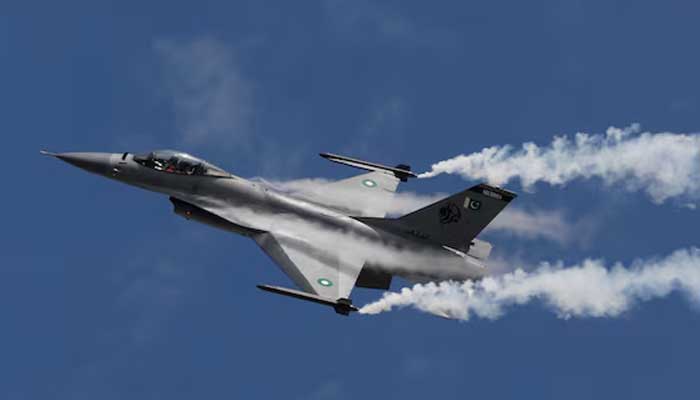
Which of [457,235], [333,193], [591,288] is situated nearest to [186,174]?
[333,193]

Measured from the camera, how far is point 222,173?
42562 millimetres

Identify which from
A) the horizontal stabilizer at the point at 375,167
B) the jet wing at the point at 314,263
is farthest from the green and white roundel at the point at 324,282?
the horizontal stabilizer at the point at 375,167

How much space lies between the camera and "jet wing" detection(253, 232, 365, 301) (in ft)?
130

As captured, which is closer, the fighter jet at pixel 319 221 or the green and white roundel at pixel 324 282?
the green and white roundel at pixel 324 282

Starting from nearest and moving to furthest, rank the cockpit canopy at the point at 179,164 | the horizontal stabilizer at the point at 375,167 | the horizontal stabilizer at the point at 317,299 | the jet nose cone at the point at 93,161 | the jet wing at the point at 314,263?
the horizontal stabilizer at the point at 317,299, the jet wing at the point at 314,263, the cockpit canopy at the point at 179,164, the jet nose cone at the point at 93,161, the horizontal stabilizer at the point at 375,167

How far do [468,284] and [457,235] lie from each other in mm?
1800

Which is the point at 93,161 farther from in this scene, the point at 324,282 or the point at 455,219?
the point at 455,219

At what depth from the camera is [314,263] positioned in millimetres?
40719

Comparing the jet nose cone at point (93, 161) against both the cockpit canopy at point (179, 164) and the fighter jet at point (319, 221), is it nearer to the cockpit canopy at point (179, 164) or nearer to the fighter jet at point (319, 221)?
the fighter jet at point (319, 221)

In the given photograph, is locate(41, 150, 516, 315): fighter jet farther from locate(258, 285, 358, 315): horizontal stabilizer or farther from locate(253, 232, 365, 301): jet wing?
locate(258, 285, 358, 315): horizontal stabilizer

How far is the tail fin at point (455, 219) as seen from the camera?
41.3 metres

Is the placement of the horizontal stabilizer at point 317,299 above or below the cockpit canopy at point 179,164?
below

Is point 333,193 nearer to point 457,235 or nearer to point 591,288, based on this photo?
point 457,235

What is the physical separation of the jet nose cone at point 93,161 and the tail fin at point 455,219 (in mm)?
9598
